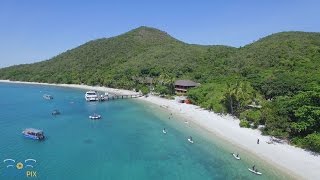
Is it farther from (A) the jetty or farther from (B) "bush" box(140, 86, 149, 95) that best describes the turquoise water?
(B) "bush" box(140, 86, 149, 95)

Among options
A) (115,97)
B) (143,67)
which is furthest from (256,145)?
(143,67)

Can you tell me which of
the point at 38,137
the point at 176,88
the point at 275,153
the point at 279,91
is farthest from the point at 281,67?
the point at 38,137

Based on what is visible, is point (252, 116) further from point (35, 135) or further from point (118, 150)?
point (35, 135)

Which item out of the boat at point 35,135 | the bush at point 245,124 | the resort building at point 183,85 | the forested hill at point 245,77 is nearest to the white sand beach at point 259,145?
the bush at point 245,124

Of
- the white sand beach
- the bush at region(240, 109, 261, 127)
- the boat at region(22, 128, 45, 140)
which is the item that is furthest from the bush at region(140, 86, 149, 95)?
the boat at region(22, 128, 45, 140)

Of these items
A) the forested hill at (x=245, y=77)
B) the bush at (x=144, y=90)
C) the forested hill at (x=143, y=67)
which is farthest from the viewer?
the forested hill at (x=143, y=67)

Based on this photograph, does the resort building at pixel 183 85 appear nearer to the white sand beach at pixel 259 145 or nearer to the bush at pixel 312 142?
the white sand beach at pixel 259 145
